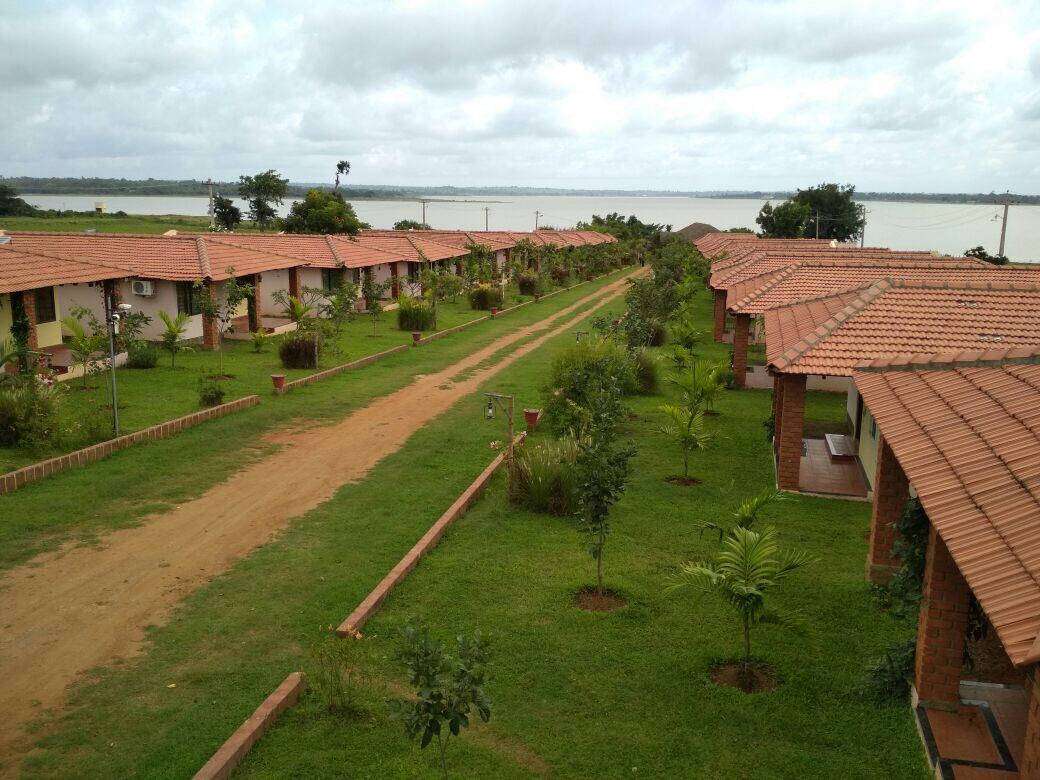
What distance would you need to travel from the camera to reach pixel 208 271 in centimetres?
2602

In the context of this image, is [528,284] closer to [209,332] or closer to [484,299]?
[484,299]

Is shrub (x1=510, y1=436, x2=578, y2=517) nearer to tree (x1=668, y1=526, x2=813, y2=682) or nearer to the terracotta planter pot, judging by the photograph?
tree (x1=668, y1=526, x2=813, y2=682)

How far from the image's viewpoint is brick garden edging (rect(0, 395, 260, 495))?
12.8m

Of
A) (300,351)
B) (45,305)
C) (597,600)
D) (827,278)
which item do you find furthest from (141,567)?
(827,278)

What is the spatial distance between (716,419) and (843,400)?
14.2 feet

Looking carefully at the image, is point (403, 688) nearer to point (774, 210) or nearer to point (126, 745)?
point (126, 745)

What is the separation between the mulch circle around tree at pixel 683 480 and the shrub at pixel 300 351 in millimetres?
11879

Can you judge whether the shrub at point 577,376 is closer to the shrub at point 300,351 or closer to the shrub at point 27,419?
the shrub at point 300,351

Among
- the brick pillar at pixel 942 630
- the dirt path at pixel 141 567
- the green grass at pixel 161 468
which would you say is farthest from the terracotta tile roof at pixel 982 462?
the green grass at pixel 161 468

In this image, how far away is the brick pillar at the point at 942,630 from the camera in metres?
7.17

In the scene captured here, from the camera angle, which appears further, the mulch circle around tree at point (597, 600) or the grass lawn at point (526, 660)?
the mulch circle around tree at point (597, 600)

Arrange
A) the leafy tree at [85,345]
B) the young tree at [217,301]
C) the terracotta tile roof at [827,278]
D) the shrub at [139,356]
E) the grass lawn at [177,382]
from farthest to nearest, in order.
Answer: the young tree at [217,301] < the shrub at [139,356] < the terracotta tile roof at [827,278] < the leafy tree at [85,345] < the grass lawn at [177,382]

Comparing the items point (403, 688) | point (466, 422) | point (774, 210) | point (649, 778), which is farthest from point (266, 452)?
point (774, 210)

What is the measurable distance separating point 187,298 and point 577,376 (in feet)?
51.1
